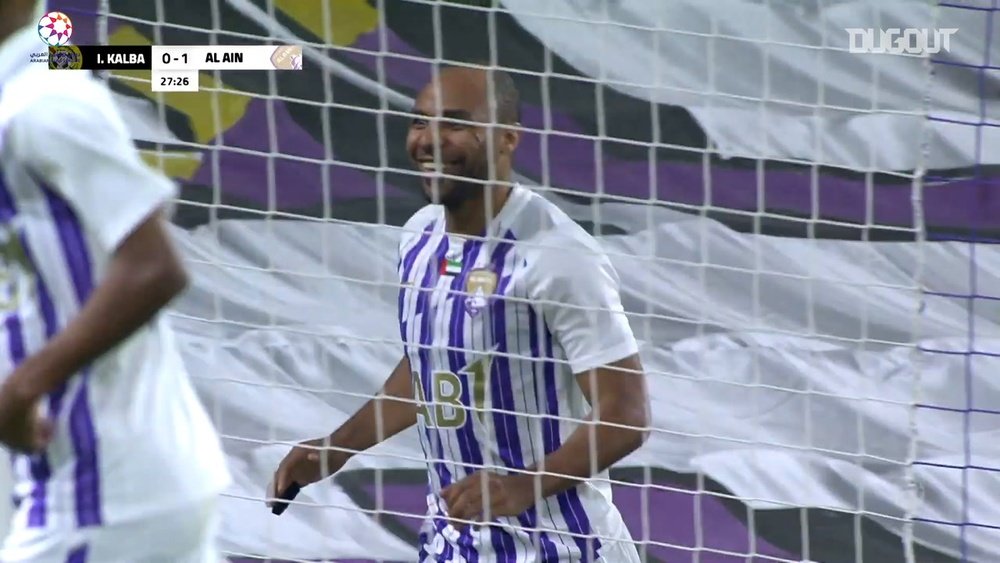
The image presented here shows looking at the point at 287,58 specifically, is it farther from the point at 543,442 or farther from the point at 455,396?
the point at 543,442

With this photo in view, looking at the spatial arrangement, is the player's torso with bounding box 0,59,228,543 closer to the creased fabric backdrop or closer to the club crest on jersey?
the club crest on jersey


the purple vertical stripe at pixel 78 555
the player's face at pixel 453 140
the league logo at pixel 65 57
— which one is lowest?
the purple vertical stripe at pixel 78 555

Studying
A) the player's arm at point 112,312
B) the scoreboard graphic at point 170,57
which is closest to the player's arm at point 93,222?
the player's arm at point 112,312

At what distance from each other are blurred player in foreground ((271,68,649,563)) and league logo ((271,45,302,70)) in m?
0.87

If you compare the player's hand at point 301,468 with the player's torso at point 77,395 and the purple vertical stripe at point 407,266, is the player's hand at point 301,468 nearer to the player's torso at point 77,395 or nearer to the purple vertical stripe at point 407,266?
the purple vertical stripe at point 407,266

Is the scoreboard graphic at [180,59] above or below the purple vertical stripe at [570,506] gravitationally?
above

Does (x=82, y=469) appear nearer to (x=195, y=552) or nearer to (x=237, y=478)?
(x=195, y=552)

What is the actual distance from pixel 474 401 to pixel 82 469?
4.49ft

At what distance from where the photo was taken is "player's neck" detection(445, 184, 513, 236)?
3.24 meters

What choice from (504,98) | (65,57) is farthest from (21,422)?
(504,98)

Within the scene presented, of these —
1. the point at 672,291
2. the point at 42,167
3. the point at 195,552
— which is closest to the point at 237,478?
the point at 672,291

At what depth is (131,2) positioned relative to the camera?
421 centimetres

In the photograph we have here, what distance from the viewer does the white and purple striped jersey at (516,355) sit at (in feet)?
10.3

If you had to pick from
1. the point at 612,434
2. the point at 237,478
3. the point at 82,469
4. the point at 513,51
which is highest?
the point at 513,51
